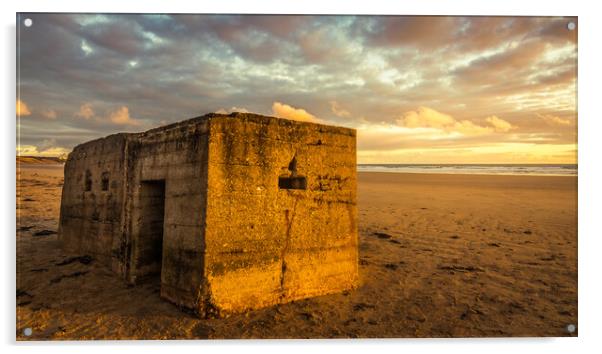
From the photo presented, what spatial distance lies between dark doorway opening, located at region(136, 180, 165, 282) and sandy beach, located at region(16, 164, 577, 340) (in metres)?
0.38

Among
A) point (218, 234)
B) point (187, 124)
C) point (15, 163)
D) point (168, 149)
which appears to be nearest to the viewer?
point (15, 163)

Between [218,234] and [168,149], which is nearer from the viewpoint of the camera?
[218,234]

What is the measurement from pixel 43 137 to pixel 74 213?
417cm

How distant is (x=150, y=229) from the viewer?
19.9 feet

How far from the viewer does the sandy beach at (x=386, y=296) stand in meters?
4.58

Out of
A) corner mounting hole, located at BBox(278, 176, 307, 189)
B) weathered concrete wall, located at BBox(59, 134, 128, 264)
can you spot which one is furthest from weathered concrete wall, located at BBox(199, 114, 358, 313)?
weathered concrete wall, located at BBox(59, 134, 128, 264)

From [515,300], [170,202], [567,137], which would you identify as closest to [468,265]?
[515,300]

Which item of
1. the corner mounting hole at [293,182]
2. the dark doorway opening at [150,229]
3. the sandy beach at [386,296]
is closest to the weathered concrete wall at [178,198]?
the dark doorway opening at [150,229]

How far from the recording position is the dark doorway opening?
5.94 m

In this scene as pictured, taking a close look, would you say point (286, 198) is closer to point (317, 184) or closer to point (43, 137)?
point (317, 184)

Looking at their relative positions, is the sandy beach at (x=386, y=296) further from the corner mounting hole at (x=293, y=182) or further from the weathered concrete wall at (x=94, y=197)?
the corner mounting hole at (x=293, y=182)

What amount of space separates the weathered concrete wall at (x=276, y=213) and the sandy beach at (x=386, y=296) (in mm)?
309


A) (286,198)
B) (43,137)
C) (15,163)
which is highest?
(43,137)

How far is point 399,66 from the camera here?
202 inches
